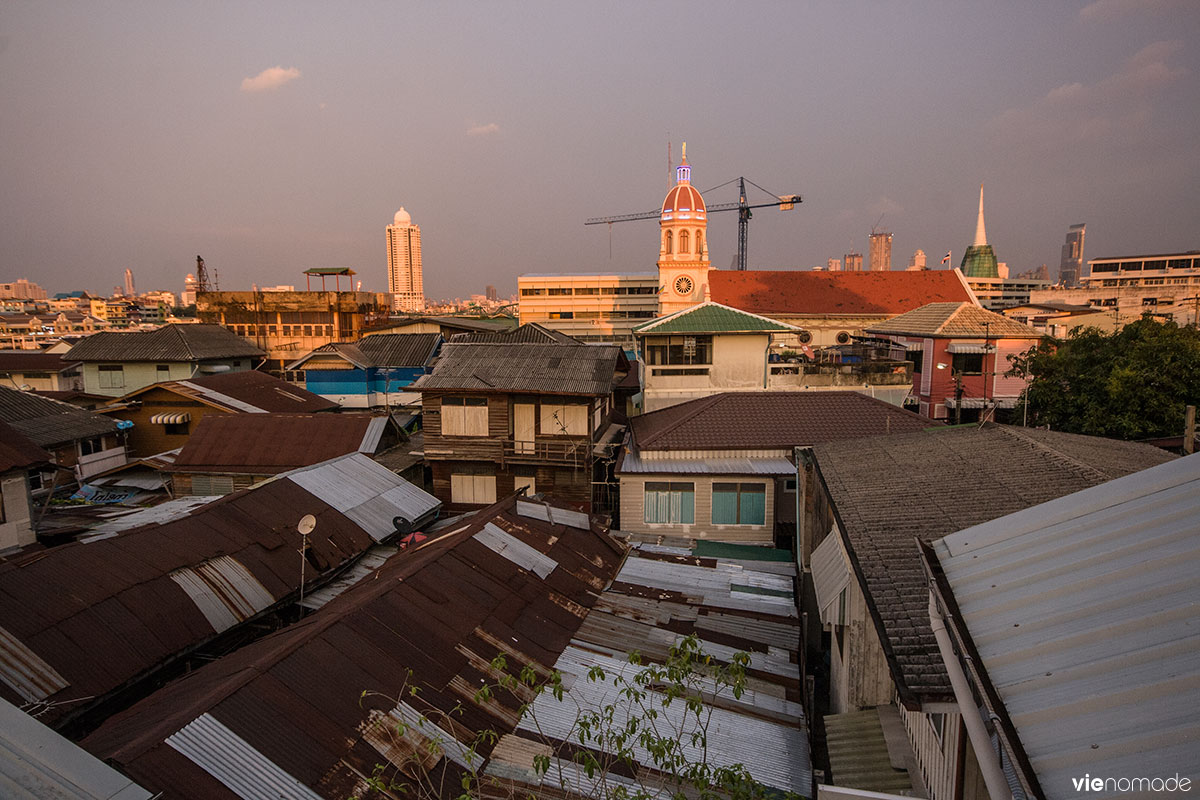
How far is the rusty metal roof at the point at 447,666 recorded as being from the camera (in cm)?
693

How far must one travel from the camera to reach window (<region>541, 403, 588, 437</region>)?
69.7ft

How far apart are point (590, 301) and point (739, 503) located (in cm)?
6122

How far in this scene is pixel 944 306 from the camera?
32656mm

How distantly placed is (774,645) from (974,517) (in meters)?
4.13

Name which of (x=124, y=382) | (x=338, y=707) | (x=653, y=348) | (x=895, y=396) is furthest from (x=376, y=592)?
(x=124, y=382)

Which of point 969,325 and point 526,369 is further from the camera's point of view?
point 969,325

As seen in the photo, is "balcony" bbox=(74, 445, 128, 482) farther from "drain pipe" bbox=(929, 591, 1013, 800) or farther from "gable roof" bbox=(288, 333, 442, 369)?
"drain pipe" bbox=(929, 591, 1013, 800)

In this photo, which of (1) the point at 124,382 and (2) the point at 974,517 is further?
(1) the point at 124,382

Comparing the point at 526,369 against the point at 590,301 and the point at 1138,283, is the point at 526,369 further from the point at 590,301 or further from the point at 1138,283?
the point at 1138,283

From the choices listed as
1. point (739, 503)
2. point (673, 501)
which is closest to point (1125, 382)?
point (739, 503)

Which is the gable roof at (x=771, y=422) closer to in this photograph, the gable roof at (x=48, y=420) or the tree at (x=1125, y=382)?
the tree at (x=1125, y=382)

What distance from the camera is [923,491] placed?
10.1 metres

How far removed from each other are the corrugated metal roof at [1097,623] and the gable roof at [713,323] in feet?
61.2

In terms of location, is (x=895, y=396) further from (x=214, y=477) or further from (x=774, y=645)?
(x=214, y=477)
